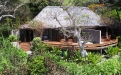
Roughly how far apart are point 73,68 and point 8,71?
379 centimetres

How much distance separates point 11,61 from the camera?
1431 centimetres

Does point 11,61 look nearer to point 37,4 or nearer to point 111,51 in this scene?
point 111,51

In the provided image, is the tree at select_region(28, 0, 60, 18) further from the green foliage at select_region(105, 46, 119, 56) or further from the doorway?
the green foliage at select_region(105, 46, 119, 56)

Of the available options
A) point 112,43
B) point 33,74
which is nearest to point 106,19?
point 112,43

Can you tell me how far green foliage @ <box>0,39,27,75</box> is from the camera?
11938mm

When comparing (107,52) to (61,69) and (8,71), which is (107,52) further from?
(8,71)

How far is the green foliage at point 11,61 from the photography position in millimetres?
11938

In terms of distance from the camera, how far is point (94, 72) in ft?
42.5

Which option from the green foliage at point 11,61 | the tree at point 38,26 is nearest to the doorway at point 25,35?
the tree at point 38,26

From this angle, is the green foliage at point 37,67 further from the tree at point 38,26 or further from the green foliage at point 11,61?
the tree at point 38,26

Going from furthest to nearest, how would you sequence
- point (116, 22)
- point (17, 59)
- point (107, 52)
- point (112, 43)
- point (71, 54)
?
point (116, 22) → point (112, 43) → point (107, 52) → point (71, 54) → point (17, 59)

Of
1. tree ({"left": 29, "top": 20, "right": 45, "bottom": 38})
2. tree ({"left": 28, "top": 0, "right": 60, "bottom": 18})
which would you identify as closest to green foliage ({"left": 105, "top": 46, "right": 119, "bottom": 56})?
tree ({"left": 29, "top": 20, "right": 45, "bottom": 38})

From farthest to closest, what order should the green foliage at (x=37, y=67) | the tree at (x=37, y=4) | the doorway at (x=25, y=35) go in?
the tree at (x=37, y=4)
the doorway at (x=25, y=35)
the green foliage at (x=37, y=67)

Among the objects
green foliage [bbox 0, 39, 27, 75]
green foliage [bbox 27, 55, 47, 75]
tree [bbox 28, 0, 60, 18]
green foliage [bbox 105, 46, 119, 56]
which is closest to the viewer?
green foliage [bbox 0, 39, 27, 75]
